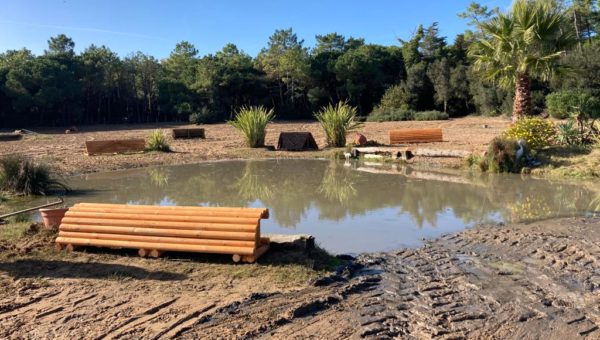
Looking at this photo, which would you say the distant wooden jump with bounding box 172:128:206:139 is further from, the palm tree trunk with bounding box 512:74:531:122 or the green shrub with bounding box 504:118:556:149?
the green shrub with bounding box 504:118:556:149

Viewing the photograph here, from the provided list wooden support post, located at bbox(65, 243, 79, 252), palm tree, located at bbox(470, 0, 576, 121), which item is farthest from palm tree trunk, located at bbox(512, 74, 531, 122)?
wooden support post, located at bbox(65, 243, 79, 252)

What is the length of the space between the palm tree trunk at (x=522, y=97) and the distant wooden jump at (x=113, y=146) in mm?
13575

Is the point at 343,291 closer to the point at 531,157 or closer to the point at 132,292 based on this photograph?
the point at 132,292

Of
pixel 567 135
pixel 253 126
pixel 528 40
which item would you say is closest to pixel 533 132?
pixel 567 135

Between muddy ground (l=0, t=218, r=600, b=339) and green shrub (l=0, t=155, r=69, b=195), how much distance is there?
519 centimetres

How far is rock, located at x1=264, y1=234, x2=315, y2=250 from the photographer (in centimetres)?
587

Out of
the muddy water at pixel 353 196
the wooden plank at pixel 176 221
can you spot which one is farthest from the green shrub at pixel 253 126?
the wooden plank at pixel 176 221

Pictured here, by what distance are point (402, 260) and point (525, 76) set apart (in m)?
11.1

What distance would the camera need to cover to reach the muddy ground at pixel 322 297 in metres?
4.05

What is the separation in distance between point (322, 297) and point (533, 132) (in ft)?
37.5

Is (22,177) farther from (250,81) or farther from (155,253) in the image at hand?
(250,81)

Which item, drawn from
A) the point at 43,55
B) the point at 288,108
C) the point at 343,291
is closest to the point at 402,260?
the point at 343,291

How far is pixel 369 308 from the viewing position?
4.46 meters

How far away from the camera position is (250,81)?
43375 mm
